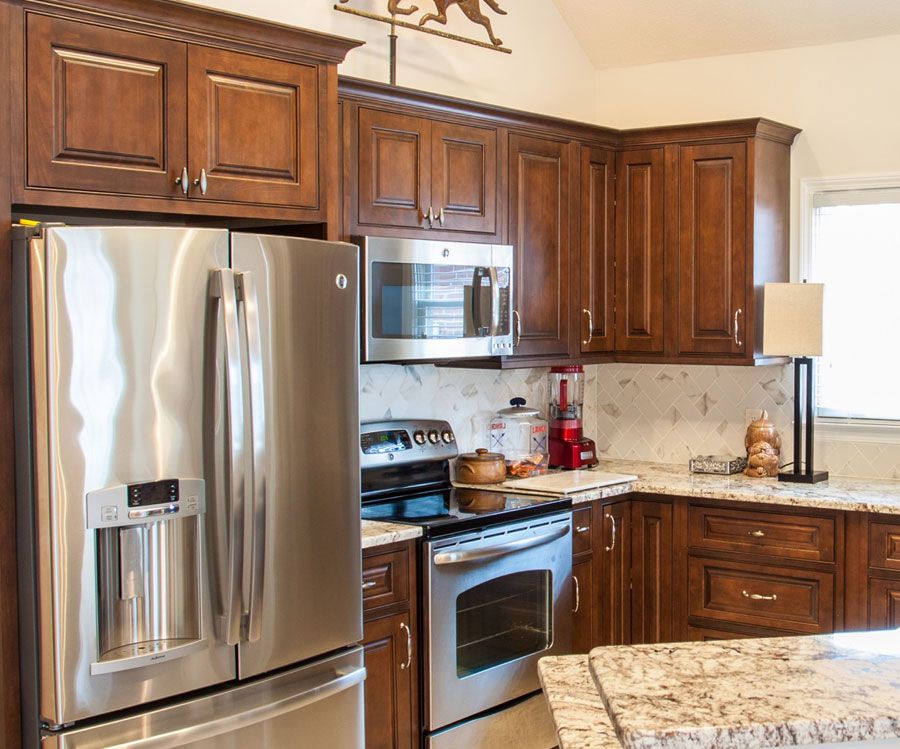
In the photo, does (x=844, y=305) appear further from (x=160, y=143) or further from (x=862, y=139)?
(x=160, y=143)

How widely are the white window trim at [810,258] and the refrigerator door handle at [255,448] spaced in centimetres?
272

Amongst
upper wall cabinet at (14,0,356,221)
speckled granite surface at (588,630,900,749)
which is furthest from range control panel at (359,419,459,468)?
speckled granite surface at (588,630,900,749)

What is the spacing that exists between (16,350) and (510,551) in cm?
178

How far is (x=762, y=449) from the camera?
436cm

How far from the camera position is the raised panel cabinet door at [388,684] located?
3.21 metres

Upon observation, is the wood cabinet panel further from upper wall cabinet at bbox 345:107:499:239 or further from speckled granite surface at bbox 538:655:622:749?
speckled granite surface at bbox 538:655:622:749

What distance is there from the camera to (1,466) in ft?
7.82

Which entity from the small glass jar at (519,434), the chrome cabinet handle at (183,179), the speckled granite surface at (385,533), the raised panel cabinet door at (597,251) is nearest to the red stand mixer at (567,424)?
the small glass jar at (519,434)

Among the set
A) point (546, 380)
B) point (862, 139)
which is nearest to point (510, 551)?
point (546, 380)

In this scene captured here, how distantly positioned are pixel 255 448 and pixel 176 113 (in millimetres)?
856

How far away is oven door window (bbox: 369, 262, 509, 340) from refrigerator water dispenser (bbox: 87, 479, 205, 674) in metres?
1.17

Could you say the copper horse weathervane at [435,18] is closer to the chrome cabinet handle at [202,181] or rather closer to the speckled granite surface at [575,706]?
the chrome cabinet handle at [202,181]

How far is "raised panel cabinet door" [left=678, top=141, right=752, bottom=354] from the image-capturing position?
429cm

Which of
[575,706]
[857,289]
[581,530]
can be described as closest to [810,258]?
[857,289]
